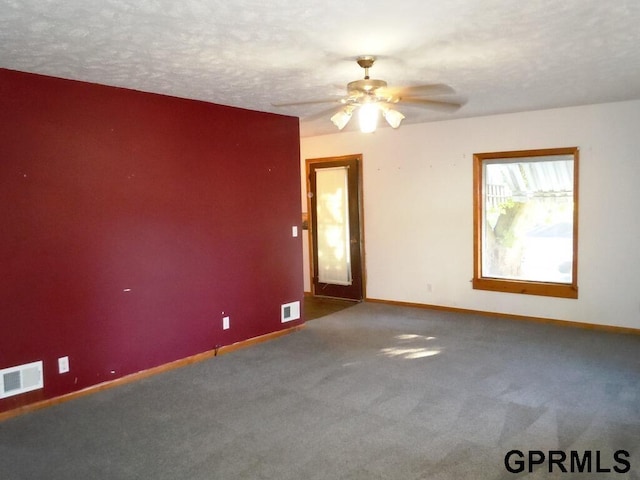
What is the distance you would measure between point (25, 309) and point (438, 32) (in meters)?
3.29

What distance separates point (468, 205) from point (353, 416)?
12.1 feet

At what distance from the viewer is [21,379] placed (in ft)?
12.1

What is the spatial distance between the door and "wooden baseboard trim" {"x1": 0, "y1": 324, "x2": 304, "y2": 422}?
1.77m

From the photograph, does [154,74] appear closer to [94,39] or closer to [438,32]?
[94,39]

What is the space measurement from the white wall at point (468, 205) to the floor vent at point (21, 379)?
4.55 m

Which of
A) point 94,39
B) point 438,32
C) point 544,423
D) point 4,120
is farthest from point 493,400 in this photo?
point 4,120

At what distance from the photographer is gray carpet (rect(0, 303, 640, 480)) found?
293 cm

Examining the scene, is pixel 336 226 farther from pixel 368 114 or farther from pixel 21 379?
pixel 21 379

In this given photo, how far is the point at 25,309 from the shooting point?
3.71 metres

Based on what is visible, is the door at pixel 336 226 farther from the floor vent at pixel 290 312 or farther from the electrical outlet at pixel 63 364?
the electrical outlet at pixel 63 364

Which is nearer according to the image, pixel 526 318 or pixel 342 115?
pixel 342 115

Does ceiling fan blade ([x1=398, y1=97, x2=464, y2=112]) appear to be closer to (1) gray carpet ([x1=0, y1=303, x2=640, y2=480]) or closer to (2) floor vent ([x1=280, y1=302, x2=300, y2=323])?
(1) gray carpet ([x1=0, y1=303, x2=640, y2=480])

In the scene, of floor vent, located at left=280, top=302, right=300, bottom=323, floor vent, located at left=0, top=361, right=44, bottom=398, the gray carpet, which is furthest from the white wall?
floor vent, located at left=0, top=361, right=44, bottom=398

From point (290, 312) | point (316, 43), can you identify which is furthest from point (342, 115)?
point (290, 312)
